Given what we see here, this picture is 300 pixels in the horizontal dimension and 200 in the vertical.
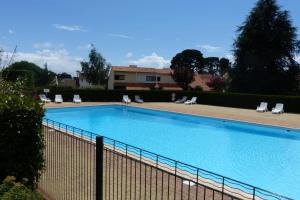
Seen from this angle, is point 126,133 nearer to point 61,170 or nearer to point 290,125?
point 290,125

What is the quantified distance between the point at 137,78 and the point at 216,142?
42408mm

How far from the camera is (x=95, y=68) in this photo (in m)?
53.8

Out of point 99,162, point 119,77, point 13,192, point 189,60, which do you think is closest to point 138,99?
point 119,77

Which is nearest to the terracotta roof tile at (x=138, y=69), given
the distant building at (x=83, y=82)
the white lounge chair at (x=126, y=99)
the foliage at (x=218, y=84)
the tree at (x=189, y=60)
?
the distant building at (x=83, y=82)

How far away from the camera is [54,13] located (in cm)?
2700

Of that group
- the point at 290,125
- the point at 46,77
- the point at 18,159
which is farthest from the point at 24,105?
the point at 46,77

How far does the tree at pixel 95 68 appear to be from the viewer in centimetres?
5321

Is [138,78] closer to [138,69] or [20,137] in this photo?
[138,69]

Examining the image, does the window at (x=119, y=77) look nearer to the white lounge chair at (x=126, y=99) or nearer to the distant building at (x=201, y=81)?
the distant building at (x=201, y=81)

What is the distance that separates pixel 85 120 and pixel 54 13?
8766 mm

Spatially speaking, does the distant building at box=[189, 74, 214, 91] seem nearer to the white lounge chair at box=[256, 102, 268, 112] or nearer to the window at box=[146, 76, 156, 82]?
the window at box=[146, 76, 156, 82]

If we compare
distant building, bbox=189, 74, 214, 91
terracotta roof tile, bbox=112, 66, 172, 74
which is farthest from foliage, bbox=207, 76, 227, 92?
terracotta roof tile, bbox=112, 66, 172, 74

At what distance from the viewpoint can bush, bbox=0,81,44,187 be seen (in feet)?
17.0

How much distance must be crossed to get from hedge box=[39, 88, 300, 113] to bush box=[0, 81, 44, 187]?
82.9ft
